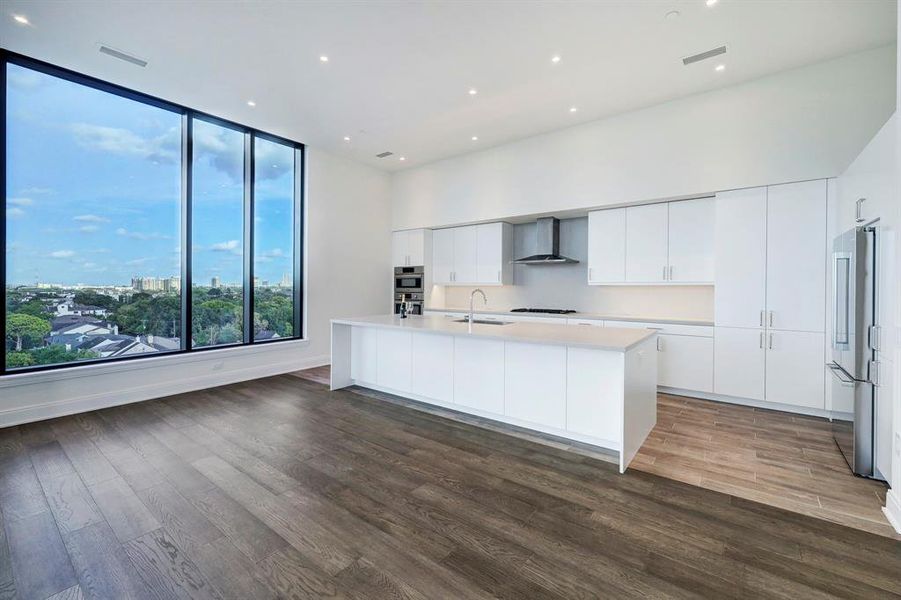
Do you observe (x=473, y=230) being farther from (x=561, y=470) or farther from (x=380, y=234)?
(x=561, y=470)

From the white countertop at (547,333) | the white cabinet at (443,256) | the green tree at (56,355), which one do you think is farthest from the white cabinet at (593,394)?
the green tree at (56,355)

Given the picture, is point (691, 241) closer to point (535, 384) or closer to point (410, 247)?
point (535, 384)

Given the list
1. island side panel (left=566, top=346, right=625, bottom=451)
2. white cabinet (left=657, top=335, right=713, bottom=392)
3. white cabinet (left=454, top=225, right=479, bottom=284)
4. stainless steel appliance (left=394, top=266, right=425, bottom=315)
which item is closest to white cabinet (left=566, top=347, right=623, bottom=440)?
island side panel (left=566, top=346, right=625, bottom=451)

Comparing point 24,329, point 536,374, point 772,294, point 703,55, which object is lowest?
point 536,374

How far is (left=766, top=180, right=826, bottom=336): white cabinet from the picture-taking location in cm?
361

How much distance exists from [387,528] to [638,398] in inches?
81.2

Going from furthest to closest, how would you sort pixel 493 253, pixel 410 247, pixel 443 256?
pixel 410 247 < pixel 443 256 < pixel 493 253

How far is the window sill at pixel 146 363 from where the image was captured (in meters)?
Result: 3.55

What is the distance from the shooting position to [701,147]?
416 centimetres

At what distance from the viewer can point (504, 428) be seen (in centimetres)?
336

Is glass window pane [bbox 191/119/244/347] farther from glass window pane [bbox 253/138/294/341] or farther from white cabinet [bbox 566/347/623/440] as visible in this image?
white cabinet [bbox 566/347/623/440]

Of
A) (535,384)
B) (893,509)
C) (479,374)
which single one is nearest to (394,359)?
(479,374)

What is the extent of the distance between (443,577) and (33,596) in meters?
1.67

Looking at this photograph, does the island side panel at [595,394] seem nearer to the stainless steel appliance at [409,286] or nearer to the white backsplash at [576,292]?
the white backsplash at [576,292]
